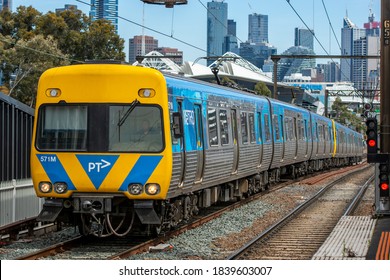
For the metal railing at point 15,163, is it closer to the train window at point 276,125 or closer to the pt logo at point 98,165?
the pt logo at point 98,165

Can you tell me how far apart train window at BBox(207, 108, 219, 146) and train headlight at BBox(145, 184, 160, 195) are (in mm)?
3577

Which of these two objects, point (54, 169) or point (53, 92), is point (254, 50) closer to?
point (53, 92)

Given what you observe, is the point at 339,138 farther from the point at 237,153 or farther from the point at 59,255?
the point at 59,255

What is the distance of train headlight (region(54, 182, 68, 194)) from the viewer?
1263 cm

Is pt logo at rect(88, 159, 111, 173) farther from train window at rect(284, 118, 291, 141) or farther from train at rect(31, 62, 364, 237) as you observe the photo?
train window at rect(284, 118, 291, 141)

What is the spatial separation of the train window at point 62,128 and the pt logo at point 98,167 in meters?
0.23

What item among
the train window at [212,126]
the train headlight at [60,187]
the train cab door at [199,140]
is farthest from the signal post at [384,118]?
the train headlight at [60,187]

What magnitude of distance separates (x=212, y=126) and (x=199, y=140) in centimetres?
121

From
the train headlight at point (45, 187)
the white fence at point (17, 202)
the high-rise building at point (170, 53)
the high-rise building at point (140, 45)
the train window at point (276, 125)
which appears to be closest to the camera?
the train headlight at point (45, 187)

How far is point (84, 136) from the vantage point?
496 inches

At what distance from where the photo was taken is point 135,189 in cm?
1250

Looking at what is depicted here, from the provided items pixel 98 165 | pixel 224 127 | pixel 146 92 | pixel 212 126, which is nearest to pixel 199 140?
pixel 212 126

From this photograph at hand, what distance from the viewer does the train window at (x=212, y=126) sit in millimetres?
16016

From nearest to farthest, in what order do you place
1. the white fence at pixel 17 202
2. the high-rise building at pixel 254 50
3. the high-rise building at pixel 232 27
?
the white fence at pixel 17 202, the high-rise building at pixel 232 27, the high-rise building at pixel 254 50
